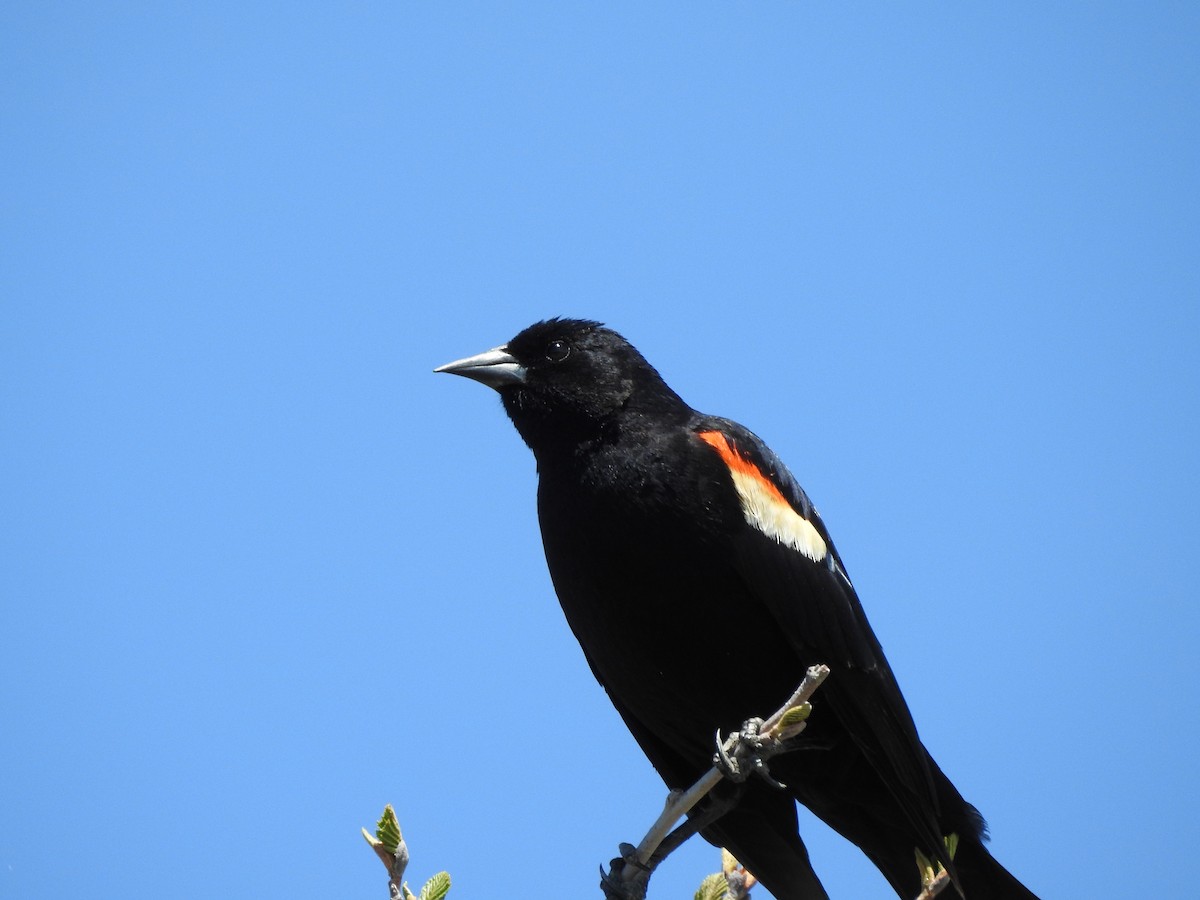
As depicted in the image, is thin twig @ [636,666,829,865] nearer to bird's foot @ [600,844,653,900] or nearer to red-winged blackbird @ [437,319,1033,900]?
bird's foot @ [600,844,653,900]

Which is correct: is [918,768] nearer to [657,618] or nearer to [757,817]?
[757,817]

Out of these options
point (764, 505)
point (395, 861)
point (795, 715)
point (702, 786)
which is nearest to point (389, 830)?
point (395, 861)

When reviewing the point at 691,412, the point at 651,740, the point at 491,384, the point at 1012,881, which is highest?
the point at 491,384

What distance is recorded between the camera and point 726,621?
5113 millimetres

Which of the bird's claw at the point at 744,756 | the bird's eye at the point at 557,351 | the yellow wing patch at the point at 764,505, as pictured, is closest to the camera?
the bird's claw at the point at 744,756

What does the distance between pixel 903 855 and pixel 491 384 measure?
315 cm

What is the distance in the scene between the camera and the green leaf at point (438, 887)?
2824mm

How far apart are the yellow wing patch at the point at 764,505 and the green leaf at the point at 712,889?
6.71 feet

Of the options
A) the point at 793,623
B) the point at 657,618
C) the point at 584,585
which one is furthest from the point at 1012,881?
the point at 584,585

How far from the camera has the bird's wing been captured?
16.8 ft

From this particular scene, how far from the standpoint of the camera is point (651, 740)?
231 inches

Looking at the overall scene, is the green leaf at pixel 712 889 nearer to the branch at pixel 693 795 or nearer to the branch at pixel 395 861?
the branch at pixel 693 795

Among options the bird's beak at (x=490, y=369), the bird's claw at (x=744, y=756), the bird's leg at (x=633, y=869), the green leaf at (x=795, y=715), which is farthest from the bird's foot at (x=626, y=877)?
the bird's beak at (x=490, y=369)

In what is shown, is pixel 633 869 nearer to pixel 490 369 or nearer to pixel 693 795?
pixel 693 795
